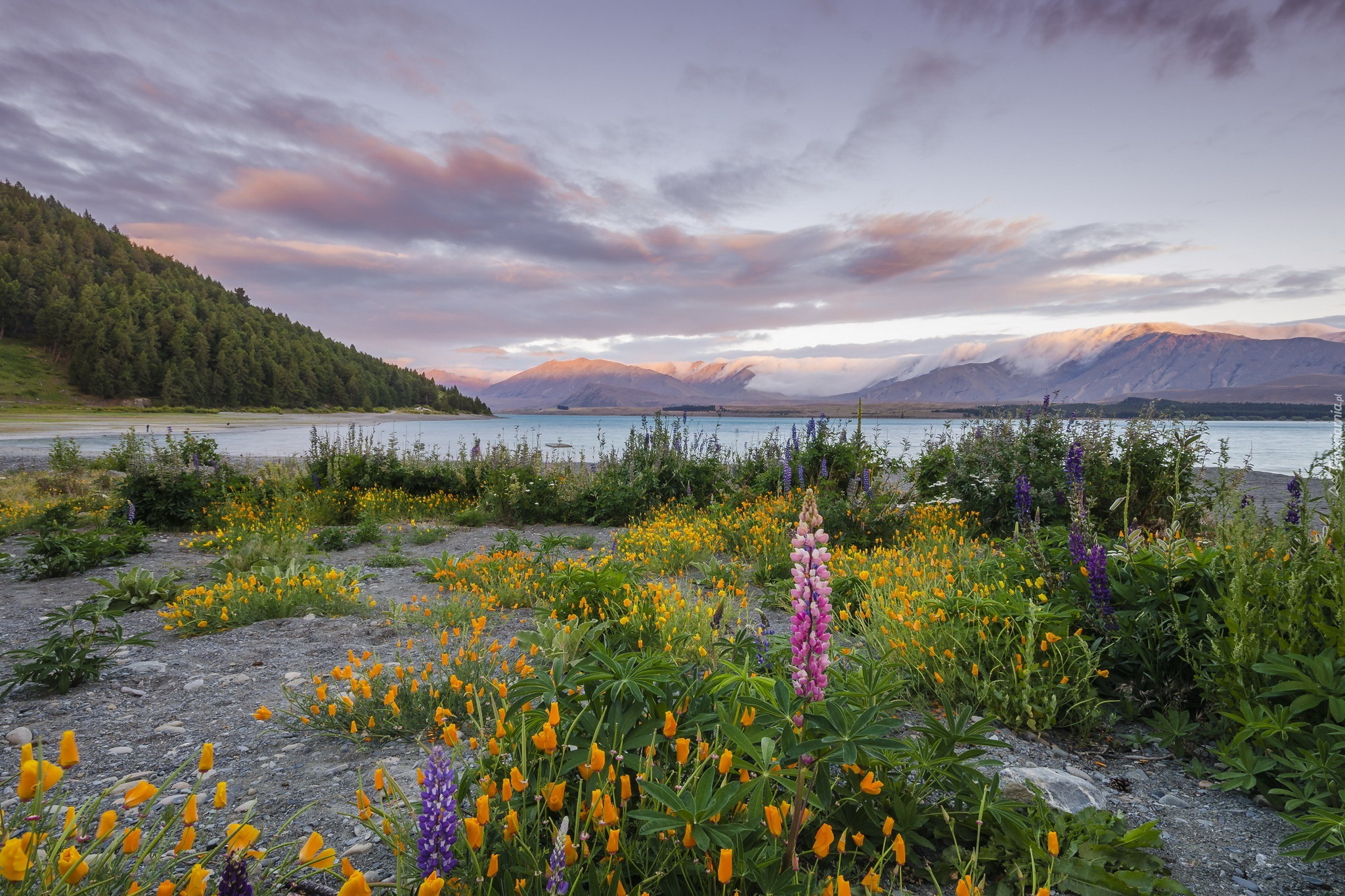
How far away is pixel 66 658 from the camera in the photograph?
3.78m

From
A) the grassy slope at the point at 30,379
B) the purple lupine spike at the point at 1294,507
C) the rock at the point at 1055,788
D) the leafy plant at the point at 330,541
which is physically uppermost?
the grassy slope at the point at 30,379

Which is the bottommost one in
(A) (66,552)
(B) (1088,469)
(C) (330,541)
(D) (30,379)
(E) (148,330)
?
(C) (330,541)

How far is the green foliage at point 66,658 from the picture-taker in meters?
3.66

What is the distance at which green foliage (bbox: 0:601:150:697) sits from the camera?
3.66 m

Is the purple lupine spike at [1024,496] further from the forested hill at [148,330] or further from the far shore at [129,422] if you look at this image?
the forested hill at [148,330]

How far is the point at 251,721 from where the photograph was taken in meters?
3.40

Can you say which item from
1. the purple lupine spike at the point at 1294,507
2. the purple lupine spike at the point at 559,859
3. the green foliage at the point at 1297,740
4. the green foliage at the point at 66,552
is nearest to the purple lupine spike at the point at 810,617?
the purple lupine spike at the point at 559,859

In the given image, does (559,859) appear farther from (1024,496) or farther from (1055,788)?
(1024,496)

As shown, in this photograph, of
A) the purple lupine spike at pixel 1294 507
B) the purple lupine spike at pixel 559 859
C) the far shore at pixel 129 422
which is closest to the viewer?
the purple lupine spike at pixel 559 859

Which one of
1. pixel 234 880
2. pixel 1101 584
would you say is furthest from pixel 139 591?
pixel 1101 584

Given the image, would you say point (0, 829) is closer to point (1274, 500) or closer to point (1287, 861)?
point (1287, 861)

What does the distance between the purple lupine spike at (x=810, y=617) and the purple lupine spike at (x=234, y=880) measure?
129cm

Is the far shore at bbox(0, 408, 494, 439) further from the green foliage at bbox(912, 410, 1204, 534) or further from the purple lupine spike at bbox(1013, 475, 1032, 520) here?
the purple lupine spike at bbox(1013, 475, 1032, 520)

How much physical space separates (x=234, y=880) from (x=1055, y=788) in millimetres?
3032
